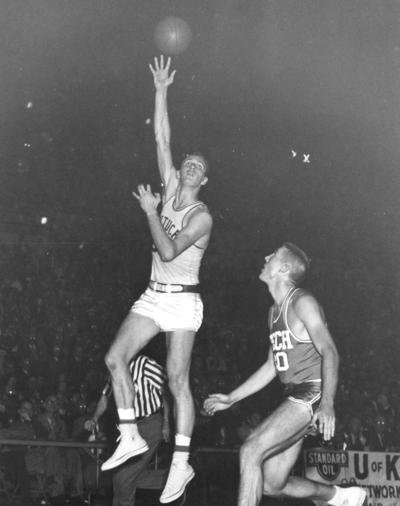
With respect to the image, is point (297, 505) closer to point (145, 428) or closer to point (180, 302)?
point (145, 428)

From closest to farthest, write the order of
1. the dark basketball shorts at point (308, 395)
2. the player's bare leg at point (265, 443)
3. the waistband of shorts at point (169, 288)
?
the player's bare leg at point (265, 443), the dark basketball shorts at point (308, 395), the waistband of shorts at point (169, 288)

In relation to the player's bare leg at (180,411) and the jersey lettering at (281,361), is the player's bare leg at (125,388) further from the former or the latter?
the jersey lettering at (281,361)

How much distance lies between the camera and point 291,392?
5961 mm

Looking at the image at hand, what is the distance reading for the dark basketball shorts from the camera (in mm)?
5852

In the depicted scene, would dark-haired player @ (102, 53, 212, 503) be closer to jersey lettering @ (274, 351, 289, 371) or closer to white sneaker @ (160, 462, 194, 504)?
white sneaker @ (160, 462, 194, 504)

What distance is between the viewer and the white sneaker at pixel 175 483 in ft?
20.1

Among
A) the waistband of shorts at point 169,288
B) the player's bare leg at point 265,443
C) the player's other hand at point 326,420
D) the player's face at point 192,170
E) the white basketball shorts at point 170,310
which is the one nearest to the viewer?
the player's other hand at point 326,420

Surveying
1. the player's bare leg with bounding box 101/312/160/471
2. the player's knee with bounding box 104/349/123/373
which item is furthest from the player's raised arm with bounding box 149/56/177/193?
the player's knee with bounding box 104/349/123/373

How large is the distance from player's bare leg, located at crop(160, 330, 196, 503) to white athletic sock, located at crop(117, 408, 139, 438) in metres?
0.36

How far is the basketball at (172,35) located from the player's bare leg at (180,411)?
431cm

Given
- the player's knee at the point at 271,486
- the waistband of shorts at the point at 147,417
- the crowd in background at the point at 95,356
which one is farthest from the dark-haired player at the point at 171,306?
the crowd in background at the point at 95,356

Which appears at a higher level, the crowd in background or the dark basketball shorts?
the crowd in background

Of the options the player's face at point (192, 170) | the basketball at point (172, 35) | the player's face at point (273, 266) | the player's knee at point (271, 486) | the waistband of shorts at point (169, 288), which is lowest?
the player's knee at point (271, 486)

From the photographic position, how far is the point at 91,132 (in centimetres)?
2125
